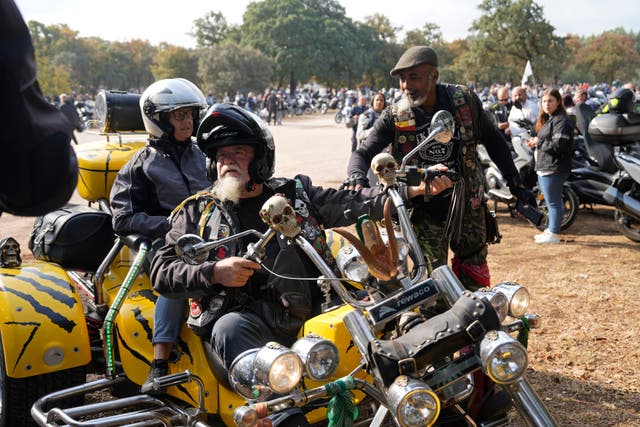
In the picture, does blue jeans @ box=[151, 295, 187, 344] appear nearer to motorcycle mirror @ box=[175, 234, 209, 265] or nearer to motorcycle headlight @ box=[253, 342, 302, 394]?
motorcycle mirror @ box=[175, 234, 209, 265]

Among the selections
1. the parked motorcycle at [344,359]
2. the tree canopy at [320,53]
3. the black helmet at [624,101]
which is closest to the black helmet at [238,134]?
the parked motorcycle at [344,359]

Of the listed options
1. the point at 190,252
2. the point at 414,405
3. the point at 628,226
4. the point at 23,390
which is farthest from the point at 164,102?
the point at 628,226

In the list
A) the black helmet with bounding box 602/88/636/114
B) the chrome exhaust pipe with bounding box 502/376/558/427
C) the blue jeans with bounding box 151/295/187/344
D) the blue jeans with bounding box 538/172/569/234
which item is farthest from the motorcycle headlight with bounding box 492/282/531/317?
the black helmet with bounding box 602/88/636/114

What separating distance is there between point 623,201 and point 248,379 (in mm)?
6829

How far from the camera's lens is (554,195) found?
27.4 ft

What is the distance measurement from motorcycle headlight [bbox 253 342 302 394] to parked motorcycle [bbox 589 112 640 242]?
6731 mm

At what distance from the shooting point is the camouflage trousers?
14.3ft

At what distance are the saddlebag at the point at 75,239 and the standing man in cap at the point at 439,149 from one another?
169 centimetres

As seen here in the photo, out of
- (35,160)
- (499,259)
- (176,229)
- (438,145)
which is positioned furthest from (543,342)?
(35,160)

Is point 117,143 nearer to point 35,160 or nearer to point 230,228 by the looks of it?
point 230,228

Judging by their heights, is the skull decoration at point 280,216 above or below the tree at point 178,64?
above

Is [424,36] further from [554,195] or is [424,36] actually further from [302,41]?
[554,195]

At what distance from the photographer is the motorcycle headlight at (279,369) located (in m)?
2.04

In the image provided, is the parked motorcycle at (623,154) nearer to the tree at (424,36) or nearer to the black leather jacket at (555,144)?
the black leather jacket at (555,144)
